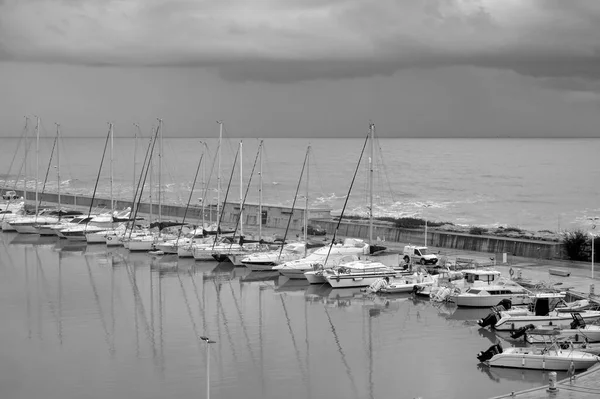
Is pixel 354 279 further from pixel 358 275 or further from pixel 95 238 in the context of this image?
pixel 95 238

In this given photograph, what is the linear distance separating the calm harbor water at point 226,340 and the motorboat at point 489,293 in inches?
29.6

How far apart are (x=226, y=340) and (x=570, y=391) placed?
15.7 meters

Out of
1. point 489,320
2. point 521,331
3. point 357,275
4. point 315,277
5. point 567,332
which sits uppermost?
point 357,275

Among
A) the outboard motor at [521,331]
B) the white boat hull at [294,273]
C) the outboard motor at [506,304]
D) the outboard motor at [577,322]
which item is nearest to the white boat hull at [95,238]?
the white boat hull at [294,273]

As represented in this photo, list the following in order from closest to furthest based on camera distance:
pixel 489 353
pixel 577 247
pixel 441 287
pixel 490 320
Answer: pixel 489 353
pixel 490 320
pixel 441 287
pixel 577 247

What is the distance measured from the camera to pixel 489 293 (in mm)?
41312

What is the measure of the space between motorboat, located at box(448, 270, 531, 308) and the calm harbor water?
2.47 feet

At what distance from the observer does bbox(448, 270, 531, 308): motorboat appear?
133 ft

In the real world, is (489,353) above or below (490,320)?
below

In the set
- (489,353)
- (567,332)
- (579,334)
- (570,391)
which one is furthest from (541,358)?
(570,391)

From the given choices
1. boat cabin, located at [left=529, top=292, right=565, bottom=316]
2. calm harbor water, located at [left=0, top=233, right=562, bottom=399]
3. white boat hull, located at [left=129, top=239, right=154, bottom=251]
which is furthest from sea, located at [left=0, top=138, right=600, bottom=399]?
boat cabin, located at [left=529, top=292, right=565, bottom=316]

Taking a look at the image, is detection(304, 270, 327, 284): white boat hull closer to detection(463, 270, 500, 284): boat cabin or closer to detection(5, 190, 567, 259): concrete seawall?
detection(463, 270, 500, 284): boat cabin

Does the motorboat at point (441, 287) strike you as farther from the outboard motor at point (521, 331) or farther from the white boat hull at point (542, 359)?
the white boat hull at point (542, 359)

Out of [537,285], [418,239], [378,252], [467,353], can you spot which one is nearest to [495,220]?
[418,239]
